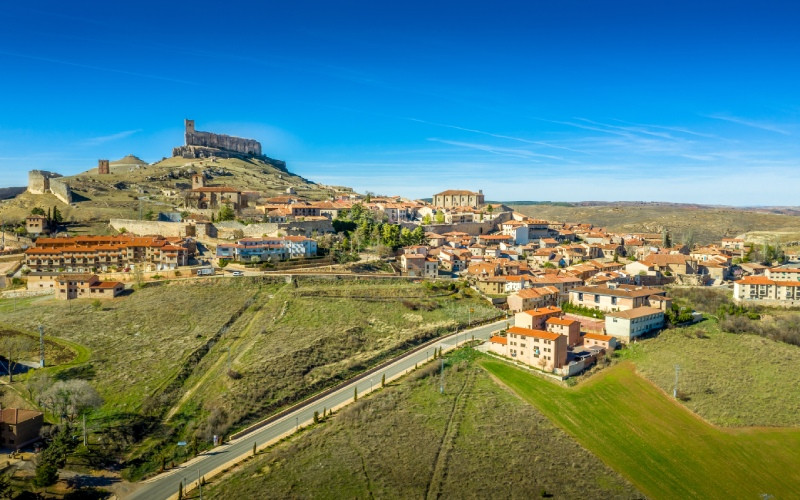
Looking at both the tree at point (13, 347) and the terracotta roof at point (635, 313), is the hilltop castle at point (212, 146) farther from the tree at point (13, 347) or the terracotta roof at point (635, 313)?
the terracotta roof at point (635, 313)

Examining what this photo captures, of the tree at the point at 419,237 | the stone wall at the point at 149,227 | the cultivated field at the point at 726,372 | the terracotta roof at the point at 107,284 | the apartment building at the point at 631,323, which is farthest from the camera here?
the tree at the point at 419,237

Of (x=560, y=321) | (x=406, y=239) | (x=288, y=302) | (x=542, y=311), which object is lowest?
(x=560, y=321)

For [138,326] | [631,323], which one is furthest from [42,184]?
[631,323]

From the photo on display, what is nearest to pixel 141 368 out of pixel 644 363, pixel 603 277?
pixel 644 363

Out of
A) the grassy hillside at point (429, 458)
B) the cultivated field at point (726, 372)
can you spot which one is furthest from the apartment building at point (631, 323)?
the grassy hillside at point (429, 458)

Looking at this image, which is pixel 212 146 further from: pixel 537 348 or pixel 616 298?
pixel 537 348

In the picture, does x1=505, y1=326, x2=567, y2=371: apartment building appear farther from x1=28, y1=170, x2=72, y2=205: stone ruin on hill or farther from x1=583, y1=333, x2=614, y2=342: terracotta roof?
x1=28, y1=170, x2=72, y2=205: stone ruin on hill

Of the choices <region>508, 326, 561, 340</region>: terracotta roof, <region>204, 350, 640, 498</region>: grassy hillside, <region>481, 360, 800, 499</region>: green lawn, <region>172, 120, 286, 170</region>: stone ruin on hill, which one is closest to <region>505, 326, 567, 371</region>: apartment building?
<region>508, 326, 561, 340</region>: terracotta roof

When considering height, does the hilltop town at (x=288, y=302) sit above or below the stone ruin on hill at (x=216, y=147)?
below
